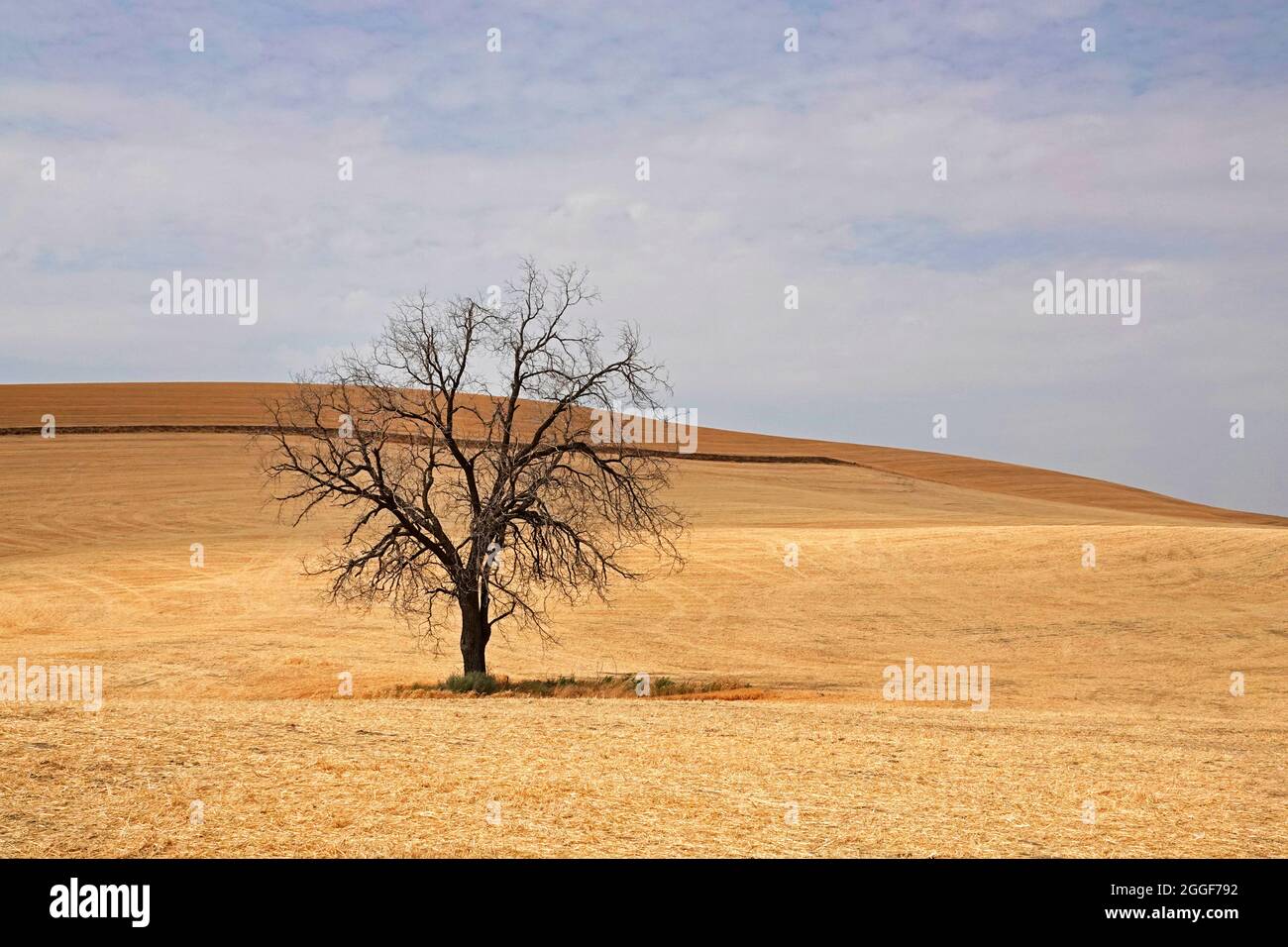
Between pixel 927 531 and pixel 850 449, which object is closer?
pixel 927 531

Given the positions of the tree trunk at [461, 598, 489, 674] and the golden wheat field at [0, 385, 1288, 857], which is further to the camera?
the tree trunk at [461, 598, 489, 674]

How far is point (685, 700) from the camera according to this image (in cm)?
2306

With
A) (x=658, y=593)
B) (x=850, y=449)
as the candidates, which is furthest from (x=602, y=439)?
(x=850, y=449)

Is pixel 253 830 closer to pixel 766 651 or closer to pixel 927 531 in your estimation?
pixel 766 651

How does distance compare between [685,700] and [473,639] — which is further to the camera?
[473,639]

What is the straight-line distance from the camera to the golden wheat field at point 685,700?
1093 centimetres

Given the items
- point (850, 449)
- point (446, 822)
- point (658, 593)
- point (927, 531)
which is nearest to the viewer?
point (446, 822)

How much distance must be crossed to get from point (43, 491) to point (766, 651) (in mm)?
44169

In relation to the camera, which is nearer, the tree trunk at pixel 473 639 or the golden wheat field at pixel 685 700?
the golden wheat field at pixel 685 700

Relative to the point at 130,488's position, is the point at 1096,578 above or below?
below

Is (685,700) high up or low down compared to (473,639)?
down

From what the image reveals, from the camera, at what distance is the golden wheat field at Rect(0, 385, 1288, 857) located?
10.9 metres

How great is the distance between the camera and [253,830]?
32.7 ft
